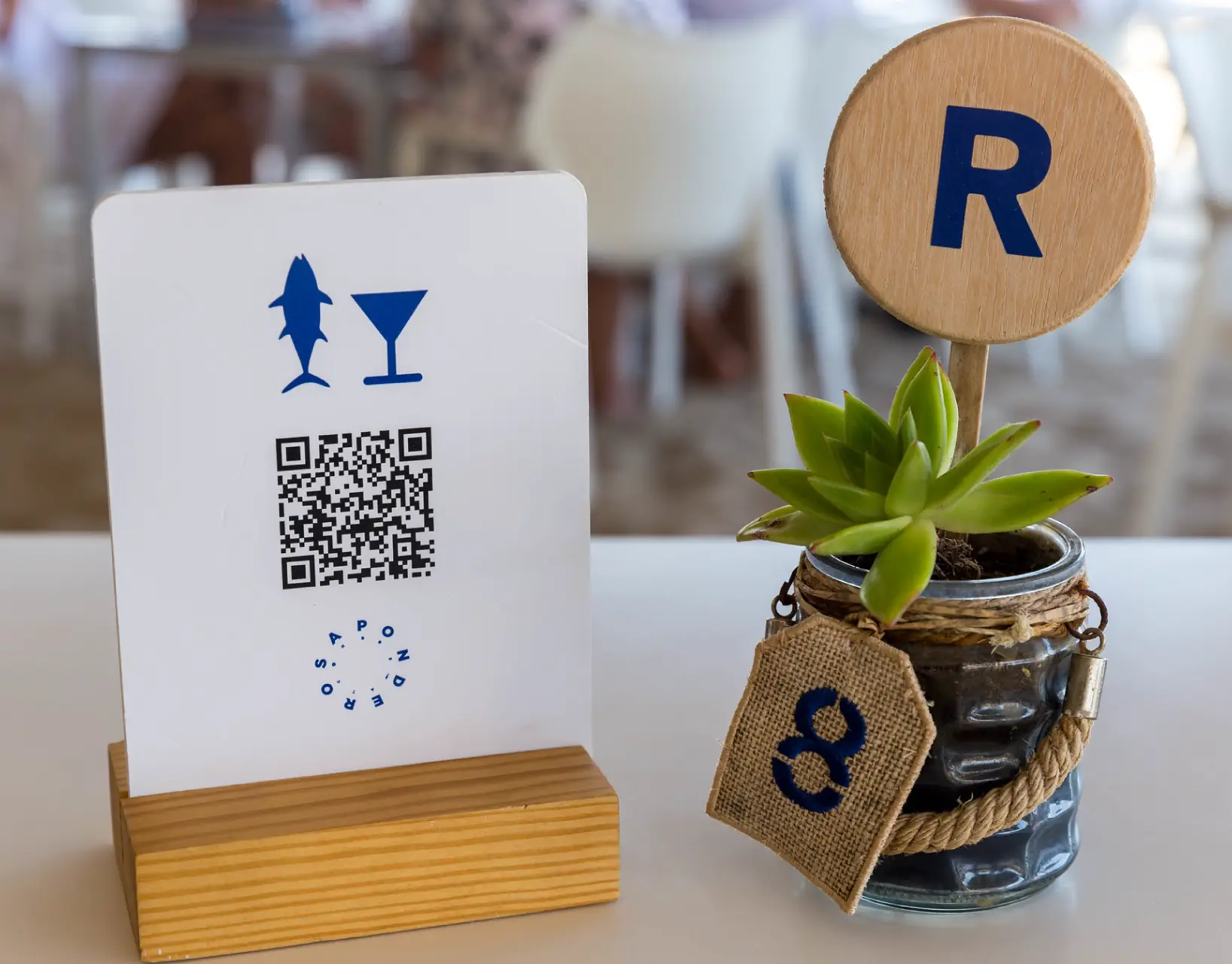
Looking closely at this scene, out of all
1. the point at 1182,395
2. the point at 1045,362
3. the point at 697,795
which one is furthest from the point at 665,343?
the point at 697,795

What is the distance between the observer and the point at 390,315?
1.73 ft

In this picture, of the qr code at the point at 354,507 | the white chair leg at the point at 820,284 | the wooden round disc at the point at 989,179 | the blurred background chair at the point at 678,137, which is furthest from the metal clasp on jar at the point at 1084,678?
the white chair leg at the point at 820,284

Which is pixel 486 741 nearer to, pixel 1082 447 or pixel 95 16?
pixel 1082 447

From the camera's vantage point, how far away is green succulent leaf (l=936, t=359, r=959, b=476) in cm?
53

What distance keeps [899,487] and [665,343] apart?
298 cm

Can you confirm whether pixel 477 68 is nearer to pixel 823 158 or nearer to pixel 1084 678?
pixel 823 158

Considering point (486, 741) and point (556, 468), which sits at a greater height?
point (556, 468)

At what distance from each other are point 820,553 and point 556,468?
0.12m

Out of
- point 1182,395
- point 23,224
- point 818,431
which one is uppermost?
point 818,431

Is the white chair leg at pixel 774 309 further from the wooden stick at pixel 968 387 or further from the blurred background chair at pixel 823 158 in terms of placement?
the wooden stick at pixel 968 387

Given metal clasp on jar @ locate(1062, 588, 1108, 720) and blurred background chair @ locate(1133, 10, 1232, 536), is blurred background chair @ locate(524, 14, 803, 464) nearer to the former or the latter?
blurred background chair @ locate(1133, 10, 1232, 536)

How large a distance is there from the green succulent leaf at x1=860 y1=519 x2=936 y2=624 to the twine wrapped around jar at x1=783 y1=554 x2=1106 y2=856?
2 cm

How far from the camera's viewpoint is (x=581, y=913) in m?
0.55

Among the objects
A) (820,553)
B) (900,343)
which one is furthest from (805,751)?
(900,343)
